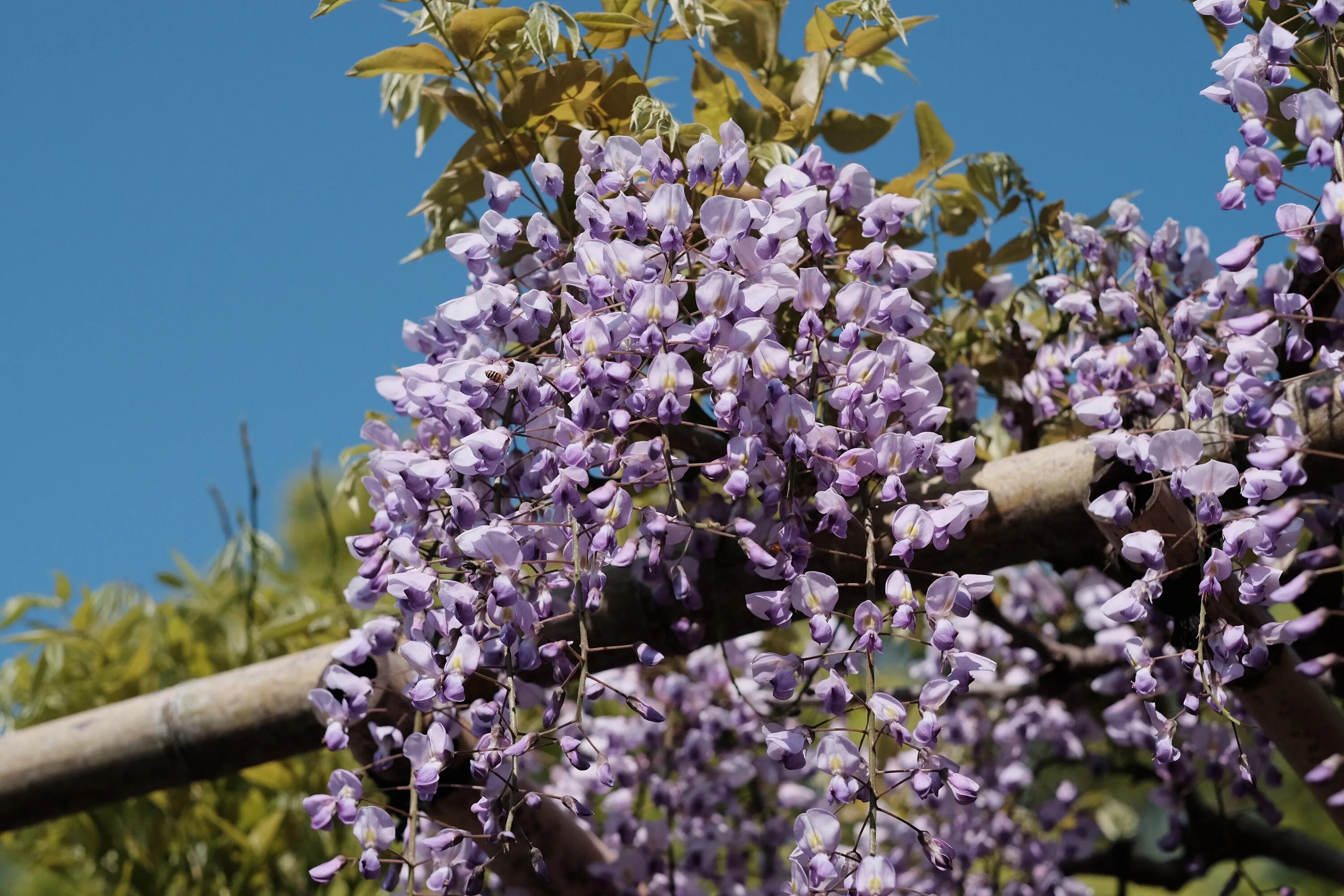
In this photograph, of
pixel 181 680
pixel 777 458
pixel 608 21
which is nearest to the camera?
pixel 777 458

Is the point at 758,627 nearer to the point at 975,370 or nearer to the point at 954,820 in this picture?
the point at 975,370

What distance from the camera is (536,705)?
3.79 feet

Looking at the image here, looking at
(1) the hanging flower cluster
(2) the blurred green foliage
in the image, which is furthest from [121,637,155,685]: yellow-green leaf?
(1) the hanging flower cluster

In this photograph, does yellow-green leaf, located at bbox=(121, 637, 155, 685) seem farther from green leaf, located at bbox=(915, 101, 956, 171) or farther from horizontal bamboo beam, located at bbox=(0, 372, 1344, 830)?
green leaf, located at bbox=(915, 101, 956, 171)

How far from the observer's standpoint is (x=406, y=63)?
114cm

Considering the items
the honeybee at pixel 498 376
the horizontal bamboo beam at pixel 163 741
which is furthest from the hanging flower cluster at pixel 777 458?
the horizontal bamboo beam at pixel 163 741

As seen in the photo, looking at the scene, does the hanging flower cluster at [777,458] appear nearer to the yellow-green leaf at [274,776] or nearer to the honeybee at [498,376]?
the honeybee at [498,376]

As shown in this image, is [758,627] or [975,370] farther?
[975,370]

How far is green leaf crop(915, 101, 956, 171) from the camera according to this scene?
128 centimetres

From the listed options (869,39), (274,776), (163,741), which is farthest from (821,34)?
(274,776)

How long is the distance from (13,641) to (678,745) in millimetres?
1256

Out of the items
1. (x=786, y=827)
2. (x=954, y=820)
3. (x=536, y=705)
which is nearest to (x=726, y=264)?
(x=536, y=705)

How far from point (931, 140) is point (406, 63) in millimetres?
580

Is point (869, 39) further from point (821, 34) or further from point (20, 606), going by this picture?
point (20, 606)
